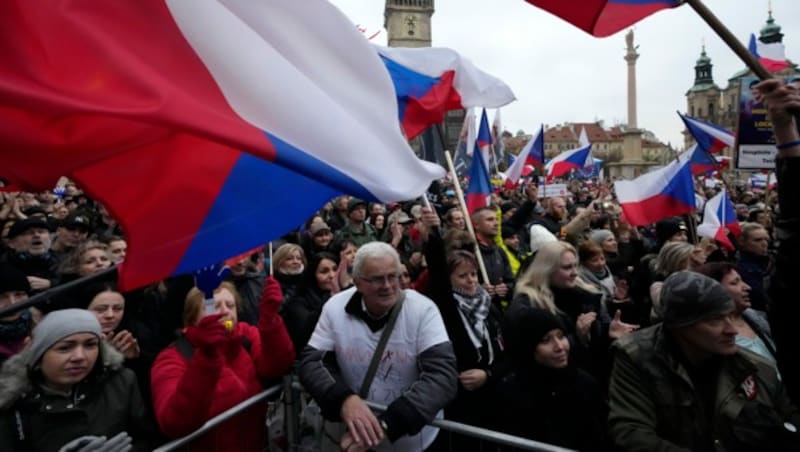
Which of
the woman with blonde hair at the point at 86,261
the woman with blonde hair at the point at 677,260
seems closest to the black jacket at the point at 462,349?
the woman with blonde hair at the point at 677,260

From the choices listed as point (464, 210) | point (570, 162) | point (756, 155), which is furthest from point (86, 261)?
point (570, 162)

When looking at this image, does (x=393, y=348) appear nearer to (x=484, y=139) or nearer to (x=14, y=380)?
(x=14, y=380)

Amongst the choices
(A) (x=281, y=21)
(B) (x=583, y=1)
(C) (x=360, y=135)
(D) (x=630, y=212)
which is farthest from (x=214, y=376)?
(D) (x=630, y=212)

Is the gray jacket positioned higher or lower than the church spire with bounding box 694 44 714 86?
lower

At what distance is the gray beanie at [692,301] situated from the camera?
86.8 inches

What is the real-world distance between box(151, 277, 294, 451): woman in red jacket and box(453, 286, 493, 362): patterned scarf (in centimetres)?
105

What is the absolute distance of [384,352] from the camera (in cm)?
278

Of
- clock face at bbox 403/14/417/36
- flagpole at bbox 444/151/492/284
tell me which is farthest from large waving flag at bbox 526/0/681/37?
clock face at bbox 403/14/417/36

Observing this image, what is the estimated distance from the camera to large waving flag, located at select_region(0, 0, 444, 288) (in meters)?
1.52

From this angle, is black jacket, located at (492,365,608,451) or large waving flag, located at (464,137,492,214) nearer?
black jacket, located at (492,365,608,451)

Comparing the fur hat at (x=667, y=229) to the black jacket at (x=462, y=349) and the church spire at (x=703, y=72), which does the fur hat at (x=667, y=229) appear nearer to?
the black jacket at (x=462, y=349)

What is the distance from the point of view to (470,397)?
3.28 meters

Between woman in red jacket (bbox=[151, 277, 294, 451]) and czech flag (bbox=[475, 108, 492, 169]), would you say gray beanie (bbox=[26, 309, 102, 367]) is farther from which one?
czech flag (bbox=[475, 108, 492, 169])

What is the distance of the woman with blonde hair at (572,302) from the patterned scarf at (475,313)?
184 millimetres
